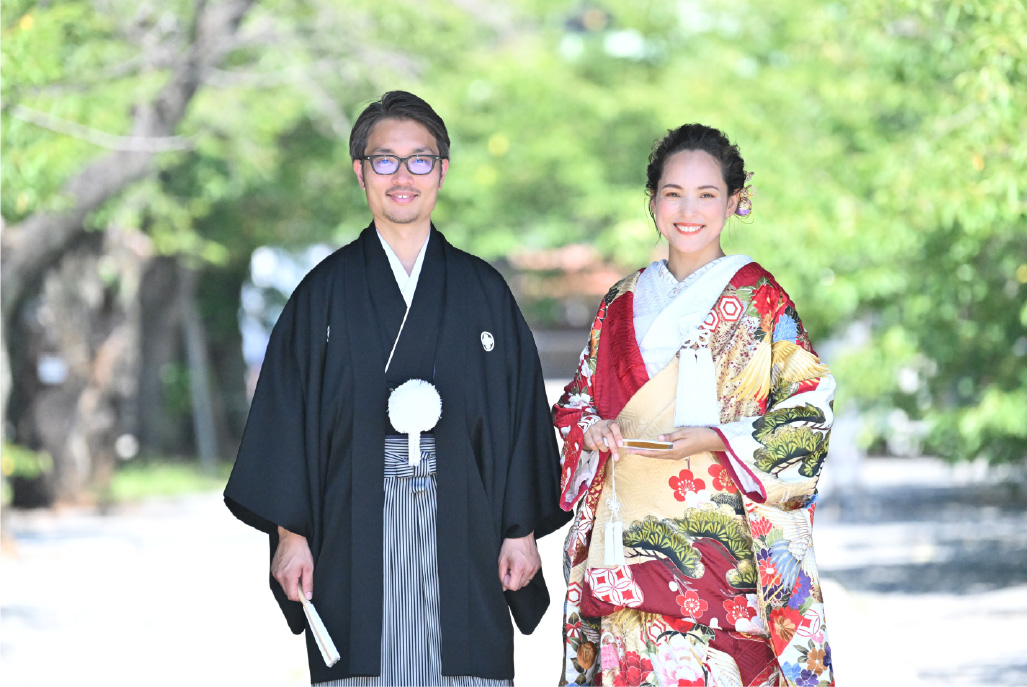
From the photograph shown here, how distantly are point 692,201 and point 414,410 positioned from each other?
34.7 inches

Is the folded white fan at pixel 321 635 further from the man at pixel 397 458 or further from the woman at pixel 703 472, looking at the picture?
the woman at pixel 703 472

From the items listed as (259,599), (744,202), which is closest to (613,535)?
(744,202)

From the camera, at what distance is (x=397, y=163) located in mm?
3605

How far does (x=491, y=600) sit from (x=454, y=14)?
12716 millimetres

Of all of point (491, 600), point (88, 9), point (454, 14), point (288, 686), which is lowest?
point (288, 686)

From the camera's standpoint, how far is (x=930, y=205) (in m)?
6.86

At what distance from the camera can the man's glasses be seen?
361 cm

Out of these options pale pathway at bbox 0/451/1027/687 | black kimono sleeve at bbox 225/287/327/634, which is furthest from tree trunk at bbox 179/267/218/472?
black kimono sleeve at bbox 225/287/327/634

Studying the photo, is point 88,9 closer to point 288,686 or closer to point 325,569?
point 288,686

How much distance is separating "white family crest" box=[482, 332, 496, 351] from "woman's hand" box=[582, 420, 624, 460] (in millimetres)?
371

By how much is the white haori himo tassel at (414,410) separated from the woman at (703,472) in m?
0.39

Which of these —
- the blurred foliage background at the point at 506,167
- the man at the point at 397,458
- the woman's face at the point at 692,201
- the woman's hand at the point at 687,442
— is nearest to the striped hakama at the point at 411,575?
the man at the point at 397,458

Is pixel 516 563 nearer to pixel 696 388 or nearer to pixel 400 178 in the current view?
pixel 696 388

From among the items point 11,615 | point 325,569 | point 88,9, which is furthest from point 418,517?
point 88,9
